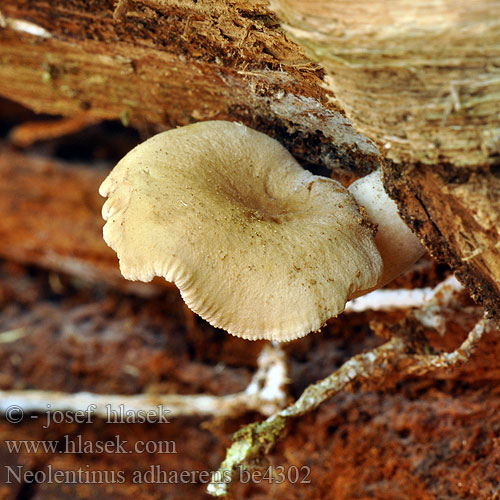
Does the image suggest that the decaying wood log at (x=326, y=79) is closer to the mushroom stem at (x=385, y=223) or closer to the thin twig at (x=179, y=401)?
the mushroom stem at (x=385, y=223)

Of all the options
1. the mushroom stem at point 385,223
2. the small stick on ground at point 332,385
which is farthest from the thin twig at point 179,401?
the mushroom stem at point 385,223

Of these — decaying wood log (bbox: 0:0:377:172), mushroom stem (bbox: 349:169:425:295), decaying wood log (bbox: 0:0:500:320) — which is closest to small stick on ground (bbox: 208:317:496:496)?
mushroom stem (bbox: 349:169:425:295)

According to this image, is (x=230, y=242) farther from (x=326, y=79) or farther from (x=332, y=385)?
(x=332, y=385)

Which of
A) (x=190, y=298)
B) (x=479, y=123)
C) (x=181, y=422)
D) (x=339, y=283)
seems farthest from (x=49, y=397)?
(x=479, y=123)

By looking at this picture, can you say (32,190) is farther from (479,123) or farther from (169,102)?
(479,123)

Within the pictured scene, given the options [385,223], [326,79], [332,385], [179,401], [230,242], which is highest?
[326,79]

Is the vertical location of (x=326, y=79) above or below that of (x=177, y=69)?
above

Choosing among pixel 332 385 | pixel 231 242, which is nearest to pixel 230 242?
pixel 231 242
